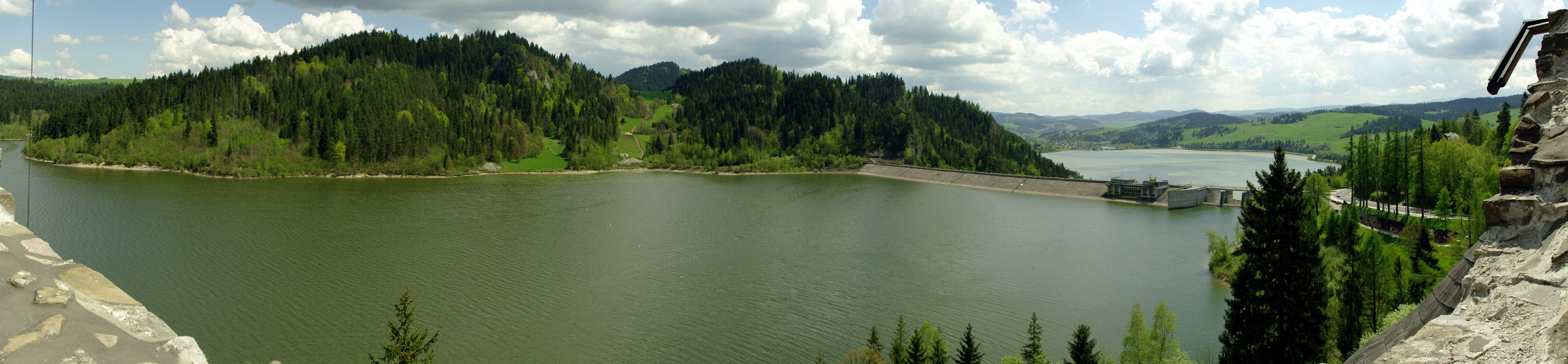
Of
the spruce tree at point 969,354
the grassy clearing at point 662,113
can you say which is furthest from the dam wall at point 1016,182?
the spruce tree at point 969,354

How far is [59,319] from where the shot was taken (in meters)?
6.33

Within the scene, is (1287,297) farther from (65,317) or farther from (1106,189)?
(1106,189)

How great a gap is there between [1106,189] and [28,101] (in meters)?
202

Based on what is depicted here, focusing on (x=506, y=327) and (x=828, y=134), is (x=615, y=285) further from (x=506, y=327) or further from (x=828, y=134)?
(x=828, y=134)

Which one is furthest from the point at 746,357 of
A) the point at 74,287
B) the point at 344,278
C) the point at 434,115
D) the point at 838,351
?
the point at 434,115

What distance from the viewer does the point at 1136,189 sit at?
241 ft

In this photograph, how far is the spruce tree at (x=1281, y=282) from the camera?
19.4m

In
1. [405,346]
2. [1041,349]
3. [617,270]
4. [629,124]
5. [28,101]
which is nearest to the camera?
[405,346]

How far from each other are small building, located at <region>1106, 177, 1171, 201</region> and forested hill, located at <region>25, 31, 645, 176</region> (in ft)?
235

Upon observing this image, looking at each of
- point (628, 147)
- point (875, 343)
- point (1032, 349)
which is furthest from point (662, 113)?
point (1032, 349)

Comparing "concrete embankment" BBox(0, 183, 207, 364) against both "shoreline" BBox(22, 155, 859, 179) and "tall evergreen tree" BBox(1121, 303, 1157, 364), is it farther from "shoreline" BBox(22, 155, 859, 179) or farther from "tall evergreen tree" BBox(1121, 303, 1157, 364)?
"shoreline" BBox(22, 155, 859, 179)

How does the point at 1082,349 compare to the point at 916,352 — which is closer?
the point at 1082,349

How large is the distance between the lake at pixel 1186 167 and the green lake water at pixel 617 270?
50693 mm

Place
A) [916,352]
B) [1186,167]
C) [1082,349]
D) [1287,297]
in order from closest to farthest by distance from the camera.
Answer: [1082,349], [1287,297], [916,352], [1186,167]
